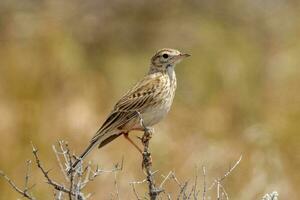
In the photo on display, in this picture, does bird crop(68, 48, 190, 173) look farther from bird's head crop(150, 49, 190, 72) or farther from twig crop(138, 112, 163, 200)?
twig crop(138, 112, 163, 200)

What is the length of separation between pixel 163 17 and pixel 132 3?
0.78m

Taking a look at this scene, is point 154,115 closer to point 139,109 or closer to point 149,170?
point 139,109

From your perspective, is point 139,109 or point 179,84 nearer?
point 139,109

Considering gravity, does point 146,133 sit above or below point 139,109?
below

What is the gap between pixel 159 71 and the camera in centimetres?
948

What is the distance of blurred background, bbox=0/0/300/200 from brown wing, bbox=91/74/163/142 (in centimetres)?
226

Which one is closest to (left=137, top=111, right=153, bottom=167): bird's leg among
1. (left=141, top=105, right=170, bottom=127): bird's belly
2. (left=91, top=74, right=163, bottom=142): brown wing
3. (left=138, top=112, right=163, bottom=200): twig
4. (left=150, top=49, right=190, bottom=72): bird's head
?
(left=138, top=112, right=163, bottom=200): twig

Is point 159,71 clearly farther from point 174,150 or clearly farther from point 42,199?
point 174,150

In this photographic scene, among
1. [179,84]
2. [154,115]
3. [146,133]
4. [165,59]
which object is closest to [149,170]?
[146,133]

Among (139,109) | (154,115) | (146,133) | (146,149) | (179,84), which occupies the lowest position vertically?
(146,149)

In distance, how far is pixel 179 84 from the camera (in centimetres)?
1645

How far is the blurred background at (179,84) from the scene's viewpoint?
12.9m

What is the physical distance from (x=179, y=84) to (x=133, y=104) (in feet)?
24.5

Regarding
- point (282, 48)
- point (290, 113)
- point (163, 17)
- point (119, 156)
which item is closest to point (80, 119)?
point (119, 156)
